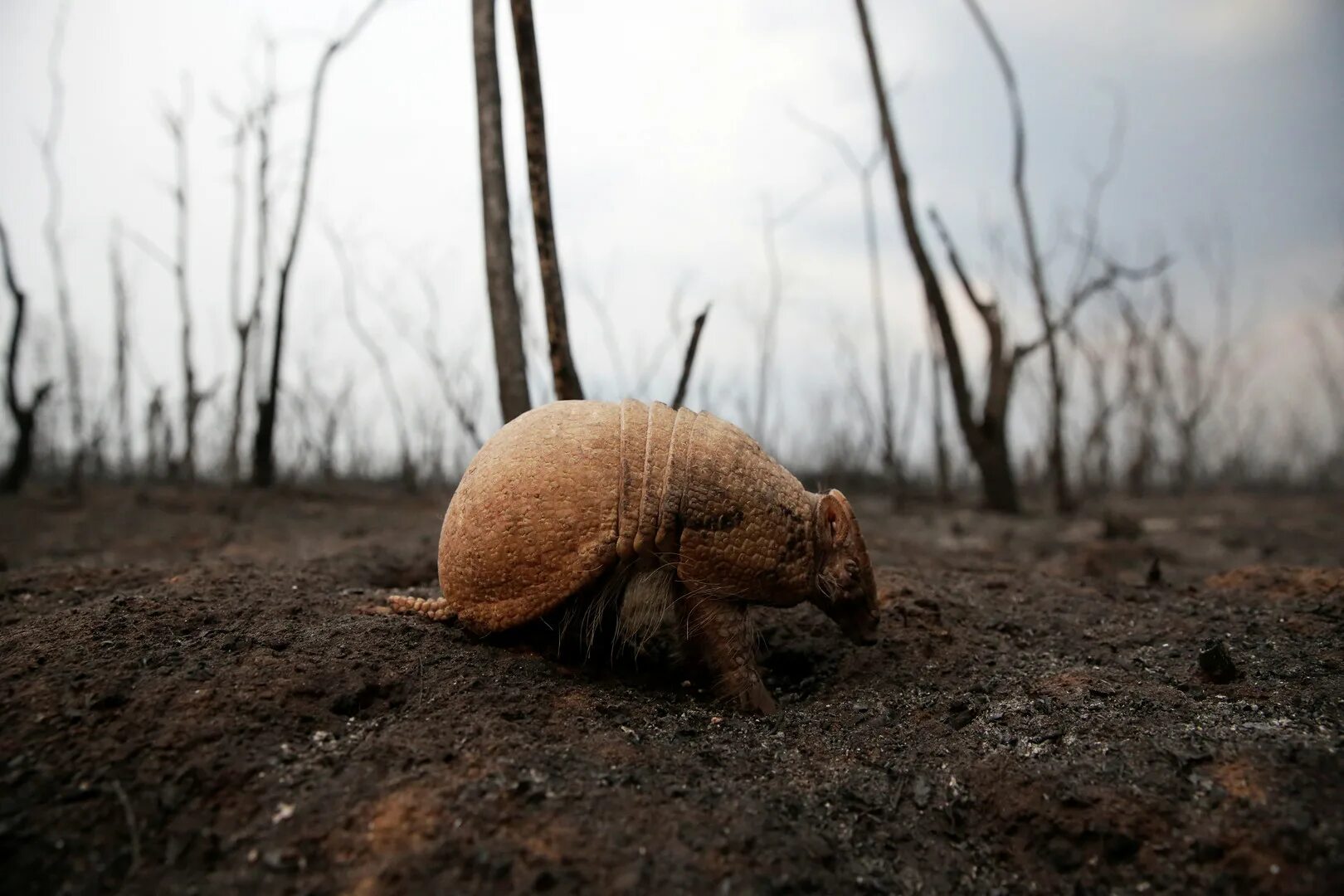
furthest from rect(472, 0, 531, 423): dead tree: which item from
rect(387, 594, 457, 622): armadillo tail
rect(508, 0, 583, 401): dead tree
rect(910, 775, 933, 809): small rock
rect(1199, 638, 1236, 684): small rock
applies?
rect(1199, 638, 1236, 684): small rock

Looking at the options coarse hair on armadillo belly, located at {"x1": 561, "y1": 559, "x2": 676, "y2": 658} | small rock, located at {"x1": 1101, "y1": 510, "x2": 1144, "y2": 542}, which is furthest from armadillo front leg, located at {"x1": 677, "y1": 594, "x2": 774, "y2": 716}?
small rock, located at {"x1": 1101, "y1": 510, "x2": 1144, "y2": 542}

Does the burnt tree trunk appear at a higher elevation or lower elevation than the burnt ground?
higher

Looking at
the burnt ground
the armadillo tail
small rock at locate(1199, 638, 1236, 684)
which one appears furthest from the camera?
the armadillo tail

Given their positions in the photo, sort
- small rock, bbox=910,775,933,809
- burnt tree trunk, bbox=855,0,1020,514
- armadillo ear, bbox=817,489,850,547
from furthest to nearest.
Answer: burnt tree trunk, bbox=855,0,1020,514 → armadillo ear, bbox=817,489,850,547 → small rock, bbox=910,775,933,809

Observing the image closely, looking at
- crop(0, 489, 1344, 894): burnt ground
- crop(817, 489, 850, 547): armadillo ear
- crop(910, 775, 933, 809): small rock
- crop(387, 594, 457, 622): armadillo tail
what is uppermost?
crop(817, 489, 850, 547): armadillo ear

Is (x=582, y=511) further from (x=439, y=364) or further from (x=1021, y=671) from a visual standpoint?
(x=439, y=364)

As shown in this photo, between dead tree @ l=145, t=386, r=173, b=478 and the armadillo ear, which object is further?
dead tree @ l=145, t=386, r=173, b=478

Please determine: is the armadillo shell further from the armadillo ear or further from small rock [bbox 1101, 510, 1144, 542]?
small rock [bbox 1101, 510, 1144, 542]
